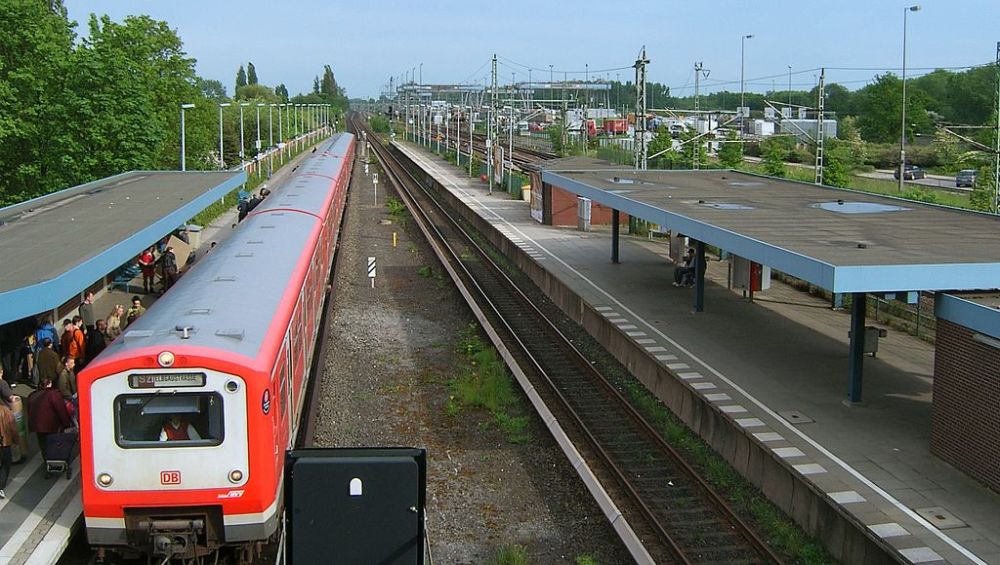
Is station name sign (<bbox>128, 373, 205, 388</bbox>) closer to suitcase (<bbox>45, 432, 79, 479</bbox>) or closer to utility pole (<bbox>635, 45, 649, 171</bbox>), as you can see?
suitcase (<bbox>45, 432, 79, 479</bbox>)

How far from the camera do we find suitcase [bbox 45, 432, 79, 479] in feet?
36.1

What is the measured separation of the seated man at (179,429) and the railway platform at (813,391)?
6.71 metres

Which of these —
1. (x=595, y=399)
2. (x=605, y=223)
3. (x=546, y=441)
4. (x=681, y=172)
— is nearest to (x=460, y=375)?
(x=595, y=399)

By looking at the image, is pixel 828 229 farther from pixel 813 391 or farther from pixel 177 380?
pixel 177 380

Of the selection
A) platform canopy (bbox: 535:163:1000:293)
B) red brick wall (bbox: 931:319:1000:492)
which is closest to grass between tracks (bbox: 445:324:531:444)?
platform canopy (bbox: 535:163:1000:293)

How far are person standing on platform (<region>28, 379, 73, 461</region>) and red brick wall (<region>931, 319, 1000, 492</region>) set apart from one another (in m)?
10.8

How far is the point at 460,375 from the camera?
17.5m

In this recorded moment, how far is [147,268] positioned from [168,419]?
46.2ft

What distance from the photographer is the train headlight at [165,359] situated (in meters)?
8.70

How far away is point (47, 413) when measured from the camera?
1112 centimetres

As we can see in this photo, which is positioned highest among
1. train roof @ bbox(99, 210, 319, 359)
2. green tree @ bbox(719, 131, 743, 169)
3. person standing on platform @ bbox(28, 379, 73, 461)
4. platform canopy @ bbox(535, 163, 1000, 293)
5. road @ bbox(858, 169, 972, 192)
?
green tree @ bbox(719, 131, 743, 169)

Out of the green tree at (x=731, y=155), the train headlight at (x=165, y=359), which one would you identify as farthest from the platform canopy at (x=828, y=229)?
the green tree at (x=731, y=155)

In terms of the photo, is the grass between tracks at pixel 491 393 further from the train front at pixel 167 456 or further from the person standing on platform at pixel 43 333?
the person standing on platform at pixel 43 333

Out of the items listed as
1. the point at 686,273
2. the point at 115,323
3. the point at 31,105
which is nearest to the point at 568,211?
the point at 686,273
